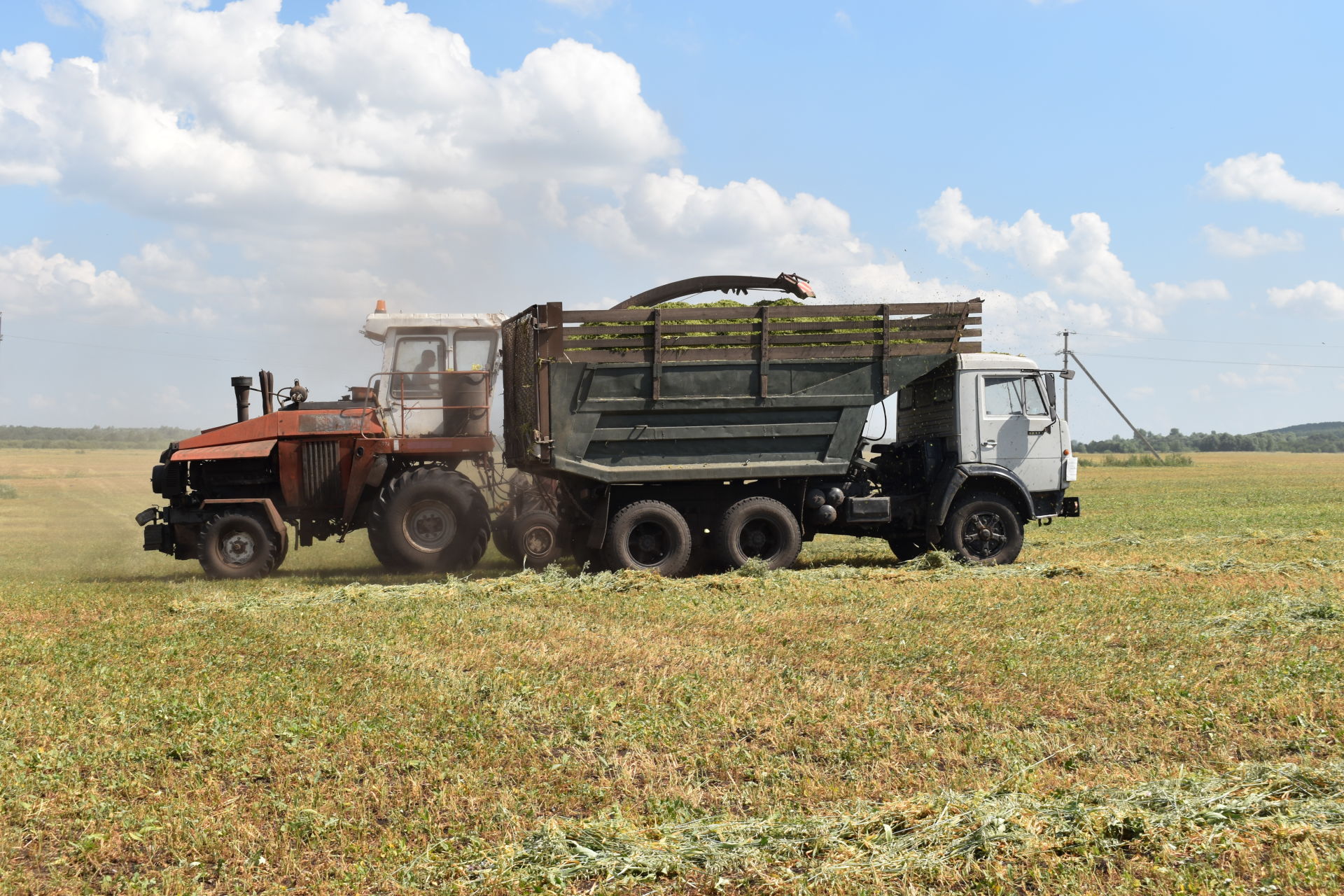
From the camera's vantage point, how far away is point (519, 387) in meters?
13.8

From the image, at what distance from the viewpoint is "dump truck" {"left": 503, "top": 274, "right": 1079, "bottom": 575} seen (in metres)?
13.0

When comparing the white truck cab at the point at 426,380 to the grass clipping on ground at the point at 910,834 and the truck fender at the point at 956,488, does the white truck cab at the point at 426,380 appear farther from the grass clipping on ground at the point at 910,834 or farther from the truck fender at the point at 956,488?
the grass clipping on ground at the point at 910,834

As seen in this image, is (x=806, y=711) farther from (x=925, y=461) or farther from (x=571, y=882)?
(x=925, y=461)

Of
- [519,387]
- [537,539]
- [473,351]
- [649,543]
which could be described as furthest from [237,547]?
[649,543]

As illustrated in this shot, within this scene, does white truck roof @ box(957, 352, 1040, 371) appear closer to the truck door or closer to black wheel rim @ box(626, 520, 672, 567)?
the truck door

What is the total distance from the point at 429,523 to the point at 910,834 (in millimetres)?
10172

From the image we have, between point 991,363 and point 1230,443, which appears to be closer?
point 991,363

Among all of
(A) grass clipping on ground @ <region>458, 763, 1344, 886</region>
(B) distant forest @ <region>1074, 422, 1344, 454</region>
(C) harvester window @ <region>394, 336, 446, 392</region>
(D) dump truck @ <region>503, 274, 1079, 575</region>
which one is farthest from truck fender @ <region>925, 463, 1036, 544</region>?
(B) distant forest @ <region>1074, 422, 1344, 454</region>

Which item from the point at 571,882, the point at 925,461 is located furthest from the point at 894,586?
the point at 571,882

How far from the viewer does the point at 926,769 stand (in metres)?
5.46

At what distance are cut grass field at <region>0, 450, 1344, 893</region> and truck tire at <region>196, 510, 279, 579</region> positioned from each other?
179cm

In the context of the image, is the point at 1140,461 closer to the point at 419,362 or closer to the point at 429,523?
the point at 419,362

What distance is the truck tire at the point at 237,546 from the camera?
13766mm

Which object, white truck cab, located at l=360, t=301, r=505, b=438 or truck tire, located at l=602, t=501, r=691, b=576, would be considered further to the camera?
white truck cab, located at l=360, t=301, r=505, b=438
